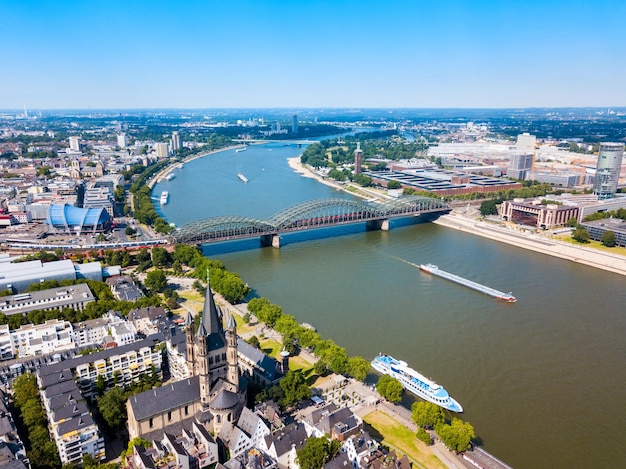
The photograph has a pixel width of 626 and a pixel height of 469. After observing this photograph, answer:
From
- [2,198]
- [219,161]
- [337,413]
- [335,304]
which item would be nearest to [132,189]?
[2,198]

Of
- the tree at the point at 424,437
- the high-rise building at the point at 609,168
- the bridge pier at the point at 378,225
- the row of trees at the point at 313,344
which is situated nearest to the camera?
the tree at the point at 424,437

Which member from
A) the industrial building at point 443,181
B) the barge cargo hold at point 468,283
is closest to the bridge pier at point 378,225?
the barge cargo hold at point 468,283

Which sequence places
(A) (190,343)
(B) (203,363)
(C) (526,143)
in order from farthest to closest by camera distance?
(C) (526,143), (A) (190,343), (B) (203,363)

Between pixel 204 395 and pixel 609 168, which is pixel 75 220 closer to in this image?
pixel 204 395

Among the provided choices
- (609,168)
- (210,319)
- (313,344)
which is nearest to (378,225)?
(313,344)

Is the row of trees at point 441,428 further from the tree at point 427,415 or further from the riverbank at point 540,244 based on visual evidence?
the riverbank at point 540,244

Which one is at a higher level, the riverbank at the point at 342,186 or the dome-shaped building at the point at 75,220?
the dome-shaped building at the point at 75,220
